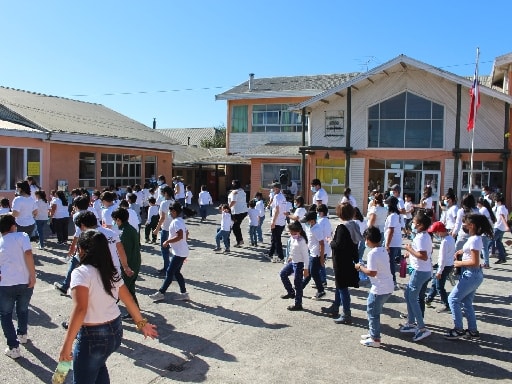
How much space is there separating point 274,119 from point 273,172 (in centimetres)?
427

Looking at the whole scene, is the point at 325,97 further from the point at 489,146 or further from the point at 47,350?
the point at 47,350

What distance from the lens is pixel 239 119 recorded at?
3005cm

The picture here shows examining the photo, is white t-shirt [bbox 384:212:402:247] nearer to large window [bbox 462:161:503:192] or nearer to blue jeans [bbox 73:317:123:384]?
blue jeans [bbox 73:317:123:384]

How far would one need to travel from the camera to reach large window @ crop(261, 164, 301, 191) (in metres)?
26.0

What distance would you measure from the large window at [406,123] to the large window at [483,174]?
168cm

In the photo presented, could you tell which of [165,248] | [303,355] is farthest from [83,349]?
[165,248]

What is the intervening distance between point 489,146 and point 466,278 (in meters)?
16.6

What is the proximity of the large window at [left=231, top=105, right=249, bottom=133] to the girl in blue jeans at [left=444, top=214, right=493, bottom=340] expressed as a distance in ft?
79.8

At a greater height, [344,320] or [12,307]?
[12,307]

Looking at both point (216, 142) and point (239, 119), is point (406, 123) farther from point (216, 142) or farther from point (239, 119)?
point (216, 142)

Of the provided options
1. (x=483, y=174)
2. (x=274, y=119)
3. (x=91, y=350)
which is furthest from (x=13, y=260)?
(x=274, y=119)

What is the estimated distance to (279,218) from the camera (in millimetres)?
11109

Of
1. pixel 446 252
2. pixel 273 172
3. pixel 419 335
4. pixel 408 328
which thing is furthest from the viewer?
pixel 273 172

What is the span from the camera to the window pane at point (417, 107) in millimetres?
21531
